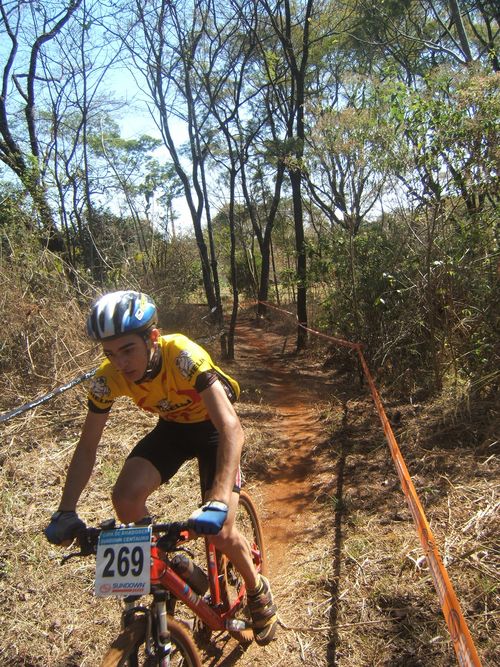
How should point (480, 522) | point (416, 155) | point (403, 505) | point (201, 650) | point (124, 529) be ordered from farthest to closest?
point (416, 155), point (403, 505), point (480, 522), point (201, 650), point (124, 529)

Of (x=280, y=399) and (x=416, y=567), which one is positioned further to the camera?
(x=280, y=399)

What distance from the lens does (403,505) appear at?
3.98m

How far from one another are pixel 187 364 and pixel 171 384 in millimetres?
197

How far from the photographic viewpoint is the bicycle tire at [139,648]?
6.18ft

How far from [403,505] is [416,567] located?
3.13 feet

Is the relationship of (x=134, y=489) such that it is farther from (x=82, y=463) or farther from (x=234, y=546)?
(x=234, y=546)

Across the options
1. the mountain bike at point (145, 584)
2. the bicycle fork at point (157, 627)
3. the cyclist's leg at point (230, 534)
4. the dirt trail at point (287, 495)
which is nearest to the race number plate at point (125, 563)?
the mountain bike at point (145, 584)

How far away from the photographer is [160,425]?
9.22 feet

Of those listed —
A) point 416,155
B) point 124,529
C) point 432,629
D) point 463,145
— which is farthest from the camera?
point 416,155

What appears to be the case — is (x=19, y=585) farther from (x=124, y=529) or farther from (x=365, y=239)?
(x=365, y=239)

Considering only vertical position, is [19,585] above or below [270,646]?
above

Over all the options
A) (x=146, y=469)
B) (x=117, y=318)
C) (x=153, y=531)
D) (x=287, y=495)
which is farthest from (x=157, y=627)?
(x=287, y=495)

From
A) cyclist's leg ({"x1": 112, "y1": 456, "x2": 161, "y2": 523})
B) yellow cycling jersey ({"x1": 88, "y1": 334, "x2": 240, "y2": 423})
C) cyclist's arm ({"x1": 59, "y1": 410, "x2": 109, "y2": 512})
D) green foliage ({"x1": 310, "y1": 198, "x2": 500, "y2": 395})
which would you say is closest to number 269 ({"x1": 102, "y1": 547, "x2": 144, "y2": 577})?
cyclist's arm ({"x1": 59, "y1": 410, "x2": 109, "y2": 512})

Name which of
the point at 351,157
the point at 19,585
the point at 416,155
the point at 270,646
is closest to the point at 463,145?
the point at 416,155
